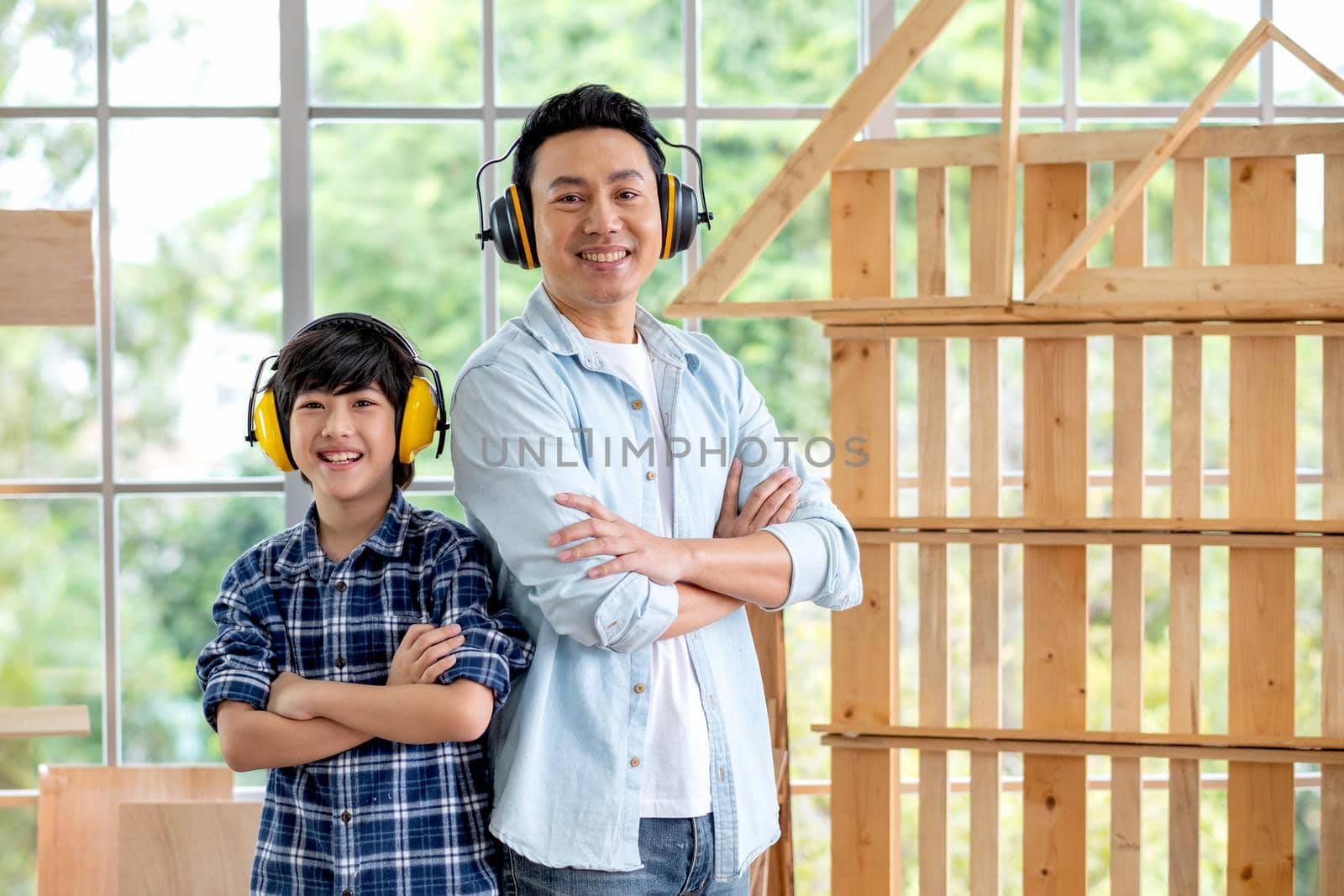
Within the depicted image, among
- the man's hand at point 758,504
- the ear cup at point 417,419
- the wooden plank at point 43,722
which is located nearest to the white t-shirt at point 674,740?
the man's hand at point 758,504

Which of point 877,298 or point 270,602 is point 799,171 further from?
point 270,602

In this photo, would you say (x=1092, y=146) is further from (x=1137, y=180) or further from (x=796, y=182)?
(x=796, y=182)

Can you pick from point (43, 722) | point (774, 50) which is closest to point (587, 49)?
point (774, 50)

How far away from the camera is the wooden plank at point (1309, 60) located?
215 centimetres

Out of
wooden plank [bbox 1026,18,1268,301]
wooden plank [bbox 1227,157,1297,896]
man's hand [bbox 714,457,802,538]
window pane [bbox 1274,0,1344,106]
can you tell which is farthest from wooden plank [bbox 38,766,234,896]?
window pane [bbox 1274,0,1344,106]

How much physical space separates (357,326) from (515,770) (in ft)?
2.02

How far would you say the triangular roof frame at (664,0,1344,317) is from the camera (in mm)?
2125

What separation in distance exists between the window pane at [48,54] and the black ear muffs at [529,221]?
1555 mm

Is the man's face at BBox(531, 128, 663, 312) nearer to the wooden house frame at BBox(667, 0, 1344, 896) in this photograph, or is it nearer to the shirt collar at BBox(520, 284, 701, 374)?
the shirt collar at BBox(520, 284, 701, 374)

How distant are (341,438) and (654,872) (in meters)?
0.66

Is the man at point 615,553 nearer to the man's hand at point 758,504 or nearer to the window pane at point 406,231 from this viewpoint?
the man's hand at point 758,504

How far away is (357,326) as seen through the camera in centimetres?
157

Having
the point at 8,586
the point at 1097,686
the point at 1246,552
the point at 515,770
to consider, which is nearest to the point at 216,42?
the point at 8,586

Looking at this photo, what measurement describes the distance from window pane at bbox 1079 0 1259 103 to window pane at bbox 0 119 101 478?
2365mm
